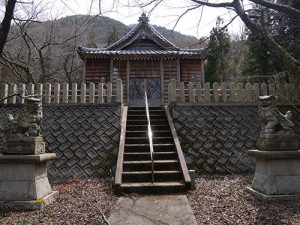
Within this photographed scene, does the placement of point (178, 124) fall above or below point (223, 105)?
below

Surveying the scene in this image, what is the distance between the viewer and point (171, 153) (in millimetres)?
7996

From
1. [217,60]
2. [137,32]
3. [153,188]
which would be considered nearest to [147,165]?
[153,188]

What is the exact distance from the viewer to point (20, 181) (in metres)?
5.43

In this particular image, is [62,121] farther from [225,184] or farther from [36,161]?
Answer: [225,184]

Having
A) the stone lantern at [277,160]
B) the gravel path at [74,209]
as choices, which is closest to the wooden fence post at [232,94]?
the stone lantern at [277,160]

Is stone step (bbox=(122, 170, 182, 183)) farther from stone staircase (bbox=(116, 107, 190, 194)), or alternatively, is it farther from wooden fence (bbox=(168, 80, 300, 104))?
wooden fence (bbox=(168, 80, 300, 104))

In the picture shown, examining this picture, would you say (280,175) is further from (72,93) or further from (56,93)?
(56,93)

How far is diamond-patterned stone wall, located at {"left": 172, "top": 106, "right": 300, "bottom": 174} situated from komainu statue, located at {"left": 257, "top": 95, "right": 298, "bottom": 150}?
2.66 m

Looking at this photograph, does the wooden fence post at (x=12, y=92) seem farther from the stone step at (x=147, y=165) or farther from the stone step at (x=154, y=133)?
the stone step at (x=147, y=165)

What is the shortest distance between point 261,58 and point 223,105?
7.76 meters

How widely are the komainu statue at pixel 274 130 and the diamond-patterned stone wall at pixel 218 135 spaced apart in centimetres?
266

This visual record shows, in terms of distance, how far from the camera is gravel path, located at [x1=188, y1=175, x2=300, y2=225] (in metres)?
4.51

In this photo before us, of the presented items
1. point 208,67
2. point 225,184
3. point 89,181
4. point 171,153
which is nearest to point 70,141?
point 89,181

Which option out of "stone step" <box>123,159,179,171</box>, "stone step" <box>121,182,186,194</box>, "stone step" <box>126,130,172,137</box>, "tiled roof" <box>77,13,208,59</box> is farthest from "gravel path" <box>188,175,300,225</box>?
"tiled roof" <box>77,13,208,59</box>
